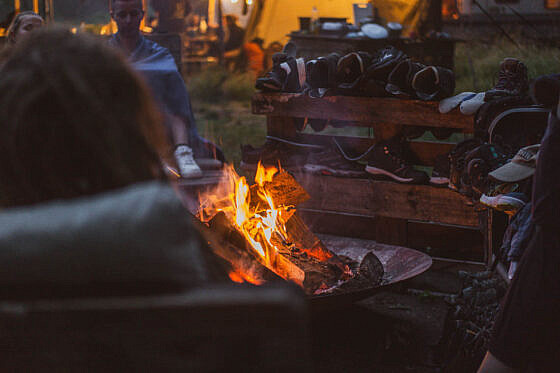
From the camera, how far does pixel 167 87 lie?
5.32m

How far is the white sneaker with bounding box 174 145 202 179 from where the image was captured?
16.2 feet

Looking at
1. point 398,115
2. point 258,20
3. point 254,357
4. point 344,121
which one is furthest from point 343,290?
point 258,20

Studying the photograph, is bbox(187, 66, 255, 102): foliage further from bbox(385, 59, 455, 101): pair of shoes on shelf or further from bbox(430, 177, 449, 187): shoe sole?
bbox(430, 177, 449, 187): shoe sole

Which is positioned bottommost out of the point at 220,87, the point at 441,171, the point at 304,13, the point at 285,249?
the point at 285,249

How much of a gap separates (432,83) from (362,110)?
51 cm

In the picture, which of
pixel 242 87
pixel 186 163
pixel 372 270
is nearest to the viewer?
pixel 372 270

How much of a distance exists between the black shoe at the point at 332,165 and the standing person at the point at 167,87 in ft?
3.06

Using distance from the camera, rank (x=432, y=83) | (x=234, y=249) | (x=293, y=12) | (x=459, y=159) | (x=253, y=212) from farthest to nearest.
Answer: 1. (x=293, y=12)
2. (x=432, y=83)
3. (x=253, y=212)
4. (x=459, y=159)
5. (x=234, y=249)

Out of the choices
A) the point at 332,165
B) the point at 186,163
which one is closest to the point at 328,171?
the point at 332,165

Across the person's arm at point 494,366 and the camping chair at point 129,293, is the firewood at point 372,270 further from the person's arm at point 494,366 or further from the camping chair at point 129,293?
the camping chair at point 129,293

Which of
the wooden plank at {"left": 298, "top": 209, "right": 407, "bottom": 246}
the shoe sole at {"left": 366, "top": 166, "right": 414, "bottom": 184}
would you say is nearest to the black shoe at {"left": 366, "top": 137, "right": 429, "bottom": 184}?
the shoe sole at {"left": 366, "top": 166, "right": 414, "bottom": 184}

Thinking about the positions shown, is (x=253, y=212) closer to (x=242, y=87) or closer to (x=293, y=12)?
(x=242, y=87)

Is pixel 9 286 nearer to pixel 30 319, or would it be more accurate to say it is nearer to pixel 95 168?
pixel 30 319

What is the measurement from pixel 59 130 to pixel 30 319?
1.09ft
